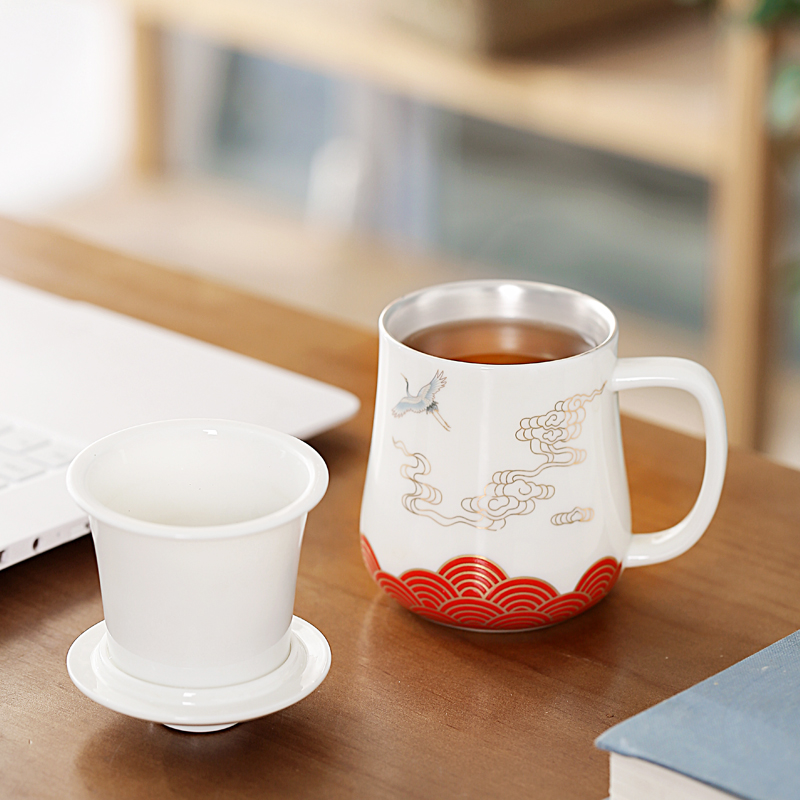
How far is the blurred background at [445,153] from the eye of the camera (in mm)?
1504

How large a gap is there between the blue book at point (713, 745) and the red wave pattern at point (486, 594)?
0.08 meters

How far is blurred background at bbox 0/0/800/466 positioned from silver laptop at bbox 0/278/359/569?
42cm

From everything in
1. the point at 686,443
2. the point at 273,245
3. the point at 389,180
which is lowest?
the point at 273,245

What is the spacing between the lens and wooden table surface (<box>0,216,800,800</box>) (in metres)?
0.39

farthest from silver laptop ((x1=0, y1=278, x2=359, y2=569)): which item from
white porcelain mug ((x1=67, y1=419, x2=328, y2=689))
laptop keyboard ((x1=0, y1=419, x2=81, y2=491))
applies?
white porcelain mug ((x1=67, y1=419, x2=328, y2=689))

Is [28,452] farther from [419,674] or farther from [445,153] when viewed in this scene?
[445,153]

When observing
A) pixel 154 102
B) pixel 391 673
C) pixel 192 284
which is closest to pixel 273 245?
pixel 154 102

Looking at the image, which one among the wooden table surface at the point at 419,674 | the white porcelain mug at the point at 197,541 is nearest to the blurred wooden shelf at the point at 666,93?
the wooden table surface at the point at 419,674

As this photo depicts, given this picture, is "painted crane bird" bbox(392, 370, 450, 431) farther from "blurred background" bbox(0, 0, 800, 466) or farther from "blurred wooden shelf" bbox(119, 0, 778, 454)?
"blurred wooden shelf" bbox(119, 0, 778, 454)

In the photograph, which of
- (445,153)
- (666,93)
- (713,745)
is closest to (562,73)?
(666,93)

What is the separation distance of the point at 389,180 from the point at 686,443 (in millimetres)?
1792

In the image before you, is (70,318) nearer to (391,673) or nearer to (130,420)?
(130,420)

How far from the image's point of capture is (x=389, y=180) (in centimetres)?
236

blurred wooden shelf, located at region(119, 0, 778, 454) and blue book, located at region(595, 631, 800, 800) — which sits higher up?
blue book, located at region(595, 631, 800, 800)
